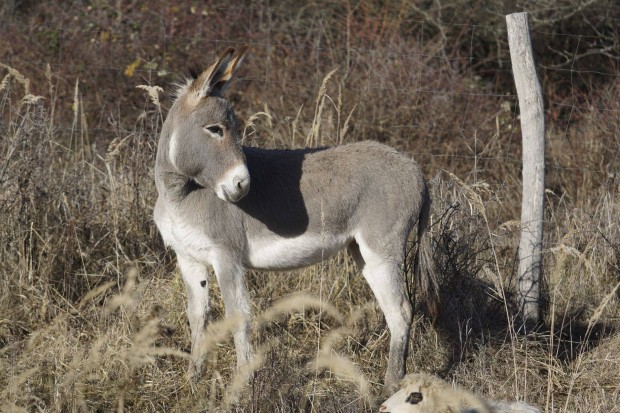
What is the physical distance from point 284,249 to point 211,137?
0.74 meters

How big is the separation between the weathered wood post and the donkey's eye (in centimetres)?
207

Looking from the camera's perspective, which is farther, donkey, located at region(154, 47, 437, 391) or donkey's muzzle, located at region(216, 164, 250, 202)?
donkey, located at region(154, 47, 437, 391)

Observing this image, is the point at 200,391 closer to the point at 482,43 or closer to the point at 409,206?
the point at 409,206

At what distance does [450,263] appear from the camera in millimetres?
5168

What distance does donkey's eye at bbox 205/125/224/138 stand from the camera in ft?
14.1

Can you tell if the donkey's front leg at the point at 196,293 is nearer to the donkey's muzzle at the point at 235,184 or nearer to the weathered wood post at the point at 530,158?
the donkey's muzzle at the point at 235,184

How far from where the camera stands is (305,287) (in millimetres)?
5504

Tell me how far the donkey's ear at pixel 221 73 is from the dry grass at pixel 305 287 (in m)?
0.87

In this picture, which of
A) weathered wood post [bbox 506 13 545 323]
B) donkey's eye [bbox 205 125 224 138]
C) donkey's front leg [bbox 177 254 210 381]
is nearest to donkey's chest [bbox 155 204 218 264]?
donkey's front leg [bbox 177 254 210 381]

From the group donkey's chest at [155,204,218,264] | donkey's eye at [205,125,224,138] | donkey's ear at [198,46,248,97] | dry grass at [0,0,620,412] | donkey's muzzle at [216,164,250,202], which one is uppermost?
donkey's ear at [198,46,248,97]

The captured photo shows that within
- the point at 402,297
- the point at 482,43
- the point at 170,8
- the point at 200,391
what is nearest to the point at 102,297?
the point at 200,391

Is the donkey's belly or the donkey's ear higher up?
the donkey's ear

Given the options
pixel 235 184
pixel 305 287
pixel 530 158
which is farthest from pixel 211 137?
pixel 530 158

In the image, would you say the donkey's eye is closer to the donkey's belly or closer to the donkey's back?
the donkey's back
